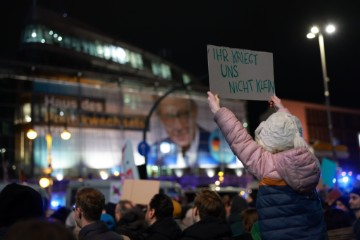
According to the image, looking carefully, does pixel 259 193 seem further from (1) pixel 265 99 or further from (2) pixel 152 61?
(2) pixel 152 61

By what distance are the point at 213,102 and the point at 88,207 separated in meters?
1.58

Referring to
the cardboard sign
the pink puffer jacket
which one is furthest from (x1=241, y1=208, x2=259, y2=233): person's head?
the pink puffer jacket

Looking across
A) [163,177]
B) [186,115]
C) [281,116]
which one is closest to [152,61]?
[186,115]

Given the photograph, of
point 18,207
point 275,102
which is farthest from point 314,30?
point 18,207

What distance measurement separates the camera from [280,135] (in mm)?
3211

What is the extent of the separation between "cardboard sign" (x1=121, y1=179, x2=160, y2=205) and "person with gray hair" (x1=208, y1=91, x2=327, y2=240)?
5530 mm

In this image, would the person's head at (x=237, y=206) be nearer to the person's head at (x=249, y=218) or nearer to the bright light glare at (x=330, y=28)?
the person's head at (x=249, y=218)

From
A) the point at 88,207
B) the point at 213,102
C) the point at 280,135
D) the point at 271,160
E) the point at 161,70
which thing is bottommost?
the point at 88,207

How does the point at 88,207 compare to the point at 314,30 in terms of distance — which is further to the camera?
the point at 314,30

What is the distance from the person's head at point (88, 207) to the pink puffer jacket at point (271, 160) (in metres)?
1.59

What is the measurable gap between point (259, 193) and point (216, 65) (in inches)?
40.8

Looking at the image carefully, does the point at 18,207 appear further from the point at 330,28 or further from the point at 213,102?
the point at 330,28

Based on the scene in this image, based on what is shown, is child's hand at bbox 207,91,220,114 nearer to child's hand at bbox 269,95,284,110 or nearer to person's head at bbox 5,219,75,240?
child's hand at bbox 269,95,284,110

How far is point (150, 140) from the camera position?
47875 mm
